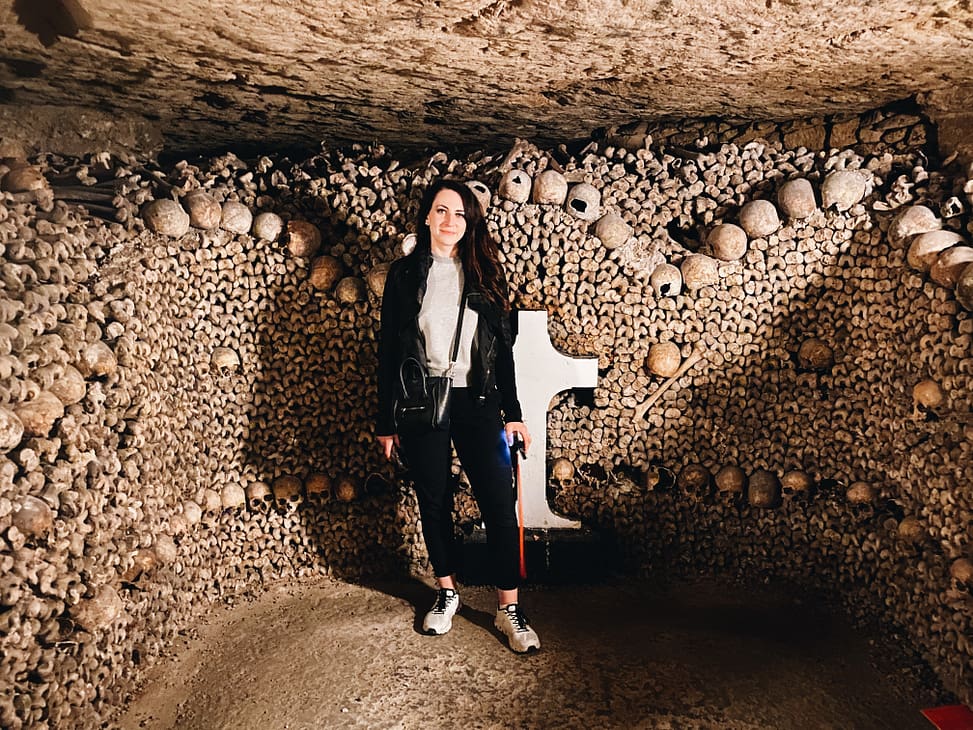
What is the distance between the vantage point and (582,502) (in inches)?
140

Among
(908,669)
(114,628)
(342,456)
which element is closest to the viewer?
(114,628)

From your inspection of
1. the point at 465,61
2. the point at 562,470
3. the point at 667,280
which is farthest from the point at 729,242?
the point at 465,61

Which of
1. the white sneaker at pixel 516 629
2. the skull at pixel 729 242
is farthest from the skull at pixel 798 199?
the white sneaker at pixel 516 629

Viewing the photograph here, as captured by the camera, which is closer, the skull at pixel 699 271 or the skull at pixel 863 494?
the skull at pixel 863 494

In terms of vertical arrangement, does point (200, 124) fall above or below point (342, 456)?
above

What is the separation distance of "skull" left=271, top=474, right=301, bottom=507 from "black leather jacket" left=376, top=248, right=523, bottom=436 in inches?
28.7

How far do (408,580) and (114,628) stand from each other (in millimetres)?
1298

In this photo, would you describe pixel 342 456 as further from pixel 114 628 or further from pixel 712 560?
pixel 712 560

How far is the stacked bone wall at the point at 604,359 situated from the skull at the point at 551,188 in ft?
0.05

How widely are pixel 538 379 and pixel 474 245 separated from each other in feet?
2.31

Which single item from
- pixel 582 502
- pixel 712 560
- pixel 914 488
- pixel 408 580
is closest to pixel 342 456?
pixel 408 580

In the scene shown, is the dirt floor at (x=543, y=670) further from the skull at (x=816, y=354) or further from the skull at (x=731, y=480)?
the skull at (x=816, y=354)

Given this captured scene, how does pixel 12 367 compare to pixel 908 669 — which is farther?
pixel 908 669

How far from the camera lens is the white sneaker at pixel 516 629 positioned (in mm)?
2826
